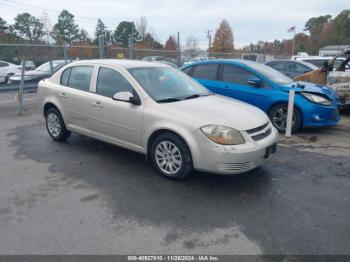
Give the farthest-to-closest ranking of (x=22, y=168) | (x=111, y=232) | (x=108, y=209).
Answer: (x=22, y=168)
(x=108, y=209)
(x=111, y=232)

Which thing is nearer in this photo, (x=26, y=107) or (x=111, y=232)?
(x=111, y=232)

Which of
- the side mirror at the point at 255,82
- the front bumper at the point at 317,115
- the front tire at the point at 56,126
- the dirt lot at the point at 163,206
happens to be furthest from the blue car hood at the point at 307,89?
the front tire at the point at 56,126

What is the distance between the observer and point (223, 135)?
3.80 m

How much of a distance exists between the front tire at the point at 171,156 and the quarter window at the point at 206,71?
3764mm

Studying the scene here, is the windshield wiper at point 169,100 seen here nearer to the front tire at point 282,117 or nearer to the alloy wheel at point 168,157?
the alloy wheel at point 168,157

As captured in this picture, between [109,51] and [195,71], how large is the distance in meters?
8.50

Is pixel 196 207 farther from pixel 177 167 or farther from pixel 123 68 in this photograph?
pixel 123 68

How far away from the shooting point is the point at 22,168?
15.6 ft

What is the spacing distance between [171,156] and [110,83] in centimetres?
164

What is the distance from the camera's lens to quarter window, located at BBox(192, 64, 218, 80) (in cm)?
759

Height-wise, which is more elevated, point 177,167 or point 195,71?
point 195,71

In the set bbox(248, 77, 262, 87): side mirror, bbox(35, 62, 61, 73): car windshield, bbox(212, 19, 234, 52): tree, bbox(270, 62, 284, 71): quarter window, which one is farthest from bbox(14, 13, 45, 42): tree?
bbox(248, 77, 262, 87): side mirror

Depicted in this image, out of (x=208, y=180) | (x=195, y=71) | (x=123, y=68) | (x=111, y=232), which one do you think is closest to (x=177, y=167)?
(x=208, y=180)

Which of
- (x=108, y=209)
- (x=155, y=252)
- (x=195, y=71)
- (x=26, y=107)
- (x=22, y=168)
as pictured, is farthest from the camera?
(x=26, y=107)
